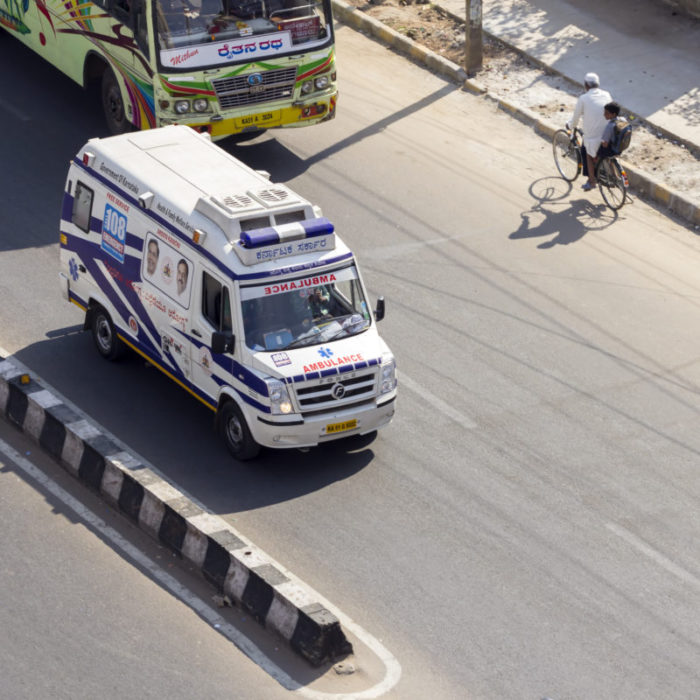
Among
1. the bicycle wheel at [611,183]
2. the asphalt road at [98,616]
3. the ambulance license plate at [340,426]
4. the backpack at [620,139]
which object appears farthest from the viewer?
the bicycle wheel at [611,183]

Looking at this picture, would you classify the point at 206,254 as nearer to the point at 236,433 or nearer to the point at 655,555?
the point at 236,433

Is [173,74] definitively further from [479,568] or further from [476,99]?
[479,568]

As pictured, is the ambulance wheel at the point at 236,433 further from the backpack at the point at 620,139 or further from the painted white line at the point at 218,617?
the backpack at the point at 620,139

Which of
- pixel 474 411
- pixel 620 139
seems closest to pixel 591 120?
pixel 620 139

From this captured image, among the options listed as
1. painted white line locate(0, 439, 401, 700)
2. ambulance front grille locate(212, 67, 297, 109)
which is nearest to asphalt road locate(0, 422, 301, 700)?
painted white line locate(0, 439, 401, 700)

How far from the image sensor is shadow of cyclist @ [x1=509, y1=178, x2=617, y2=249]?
17.0 meters

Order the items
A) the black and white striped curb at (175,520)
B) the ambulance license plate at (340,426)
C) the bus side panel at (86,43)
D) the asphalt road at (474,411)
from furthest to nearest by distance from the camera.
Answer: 1. the bus side panel at (86,43)
2. the ambulance license plate at (340,426)
3. the asphalt road at (474,411)
4. the black and white striped curb at (175,520)

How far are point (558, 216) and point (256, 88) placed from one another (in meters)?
4.45

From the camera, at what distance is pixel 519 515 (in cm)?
1170

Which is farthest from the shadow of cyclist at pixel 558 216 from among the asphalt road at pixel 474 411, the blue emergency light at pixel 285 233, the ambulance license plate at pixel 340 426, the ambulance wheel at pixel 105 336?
the ambulance wheel at pixel 105 336

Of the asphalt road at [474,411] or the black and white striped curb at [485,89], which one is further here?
the black and white striped curb at [485,89]

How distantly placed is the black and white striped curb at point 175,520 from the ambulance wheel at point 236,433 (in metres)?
0.95

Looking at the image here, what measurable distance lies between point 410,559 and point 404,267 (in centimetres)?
573

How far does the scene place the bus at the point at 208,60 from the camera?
1653cm
